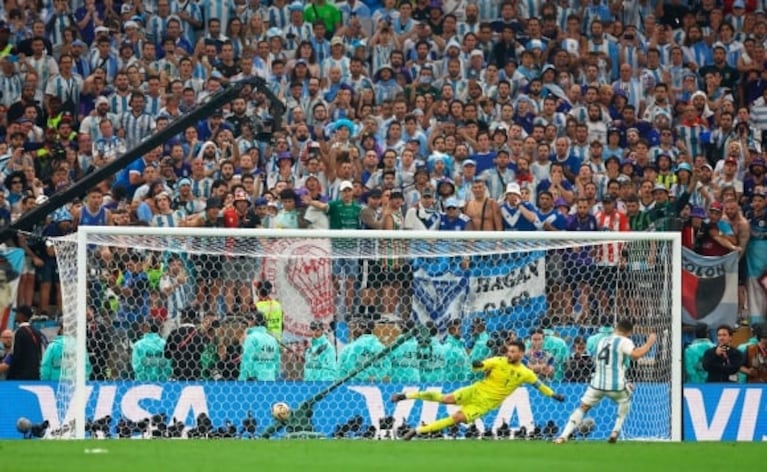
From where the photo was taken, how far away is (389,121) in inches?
990

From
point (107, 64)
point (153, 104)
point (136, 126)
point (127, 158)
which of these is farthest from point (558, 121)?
point (127, 158)

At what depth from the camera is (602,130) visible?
25.9m

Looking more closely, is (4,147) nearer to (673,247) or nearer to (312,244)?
(312,244)

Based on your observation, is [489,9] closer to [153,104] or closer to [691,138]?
[691,138]

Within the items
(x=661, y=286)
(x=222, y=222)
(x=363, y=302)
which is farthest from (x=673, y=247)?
(x=222, y=222)

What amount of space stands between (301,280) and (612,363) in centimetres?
377

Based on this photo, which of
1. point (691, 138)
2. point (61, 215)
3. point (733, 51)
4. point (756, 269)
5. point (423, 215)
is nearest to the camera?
point (61, 215)

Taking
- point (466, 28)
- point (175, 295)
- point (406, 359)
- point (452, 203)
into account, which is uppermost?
point (466, 28)

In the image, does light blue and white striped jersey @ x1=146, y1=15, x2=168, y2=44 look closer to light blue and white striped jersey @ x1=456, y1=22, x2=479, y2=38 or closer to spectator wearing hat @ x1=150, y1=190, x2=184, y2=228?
light blue and white striped jersey @ x1=456, y1=22, x2=479, y2=38

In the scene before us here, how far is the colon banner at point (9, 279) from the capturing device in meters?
20.8

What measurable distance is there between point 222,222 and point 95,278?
2589 millimetres

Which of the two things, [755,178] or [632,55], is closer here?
[755,178]

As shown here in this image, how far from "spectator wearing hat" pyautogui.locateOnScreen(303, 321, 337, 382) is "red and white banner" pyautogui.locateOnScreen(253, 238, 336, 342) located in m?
0.10

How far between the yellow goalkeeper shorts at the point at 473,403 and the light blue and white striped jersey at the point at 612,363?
119 centimetres
